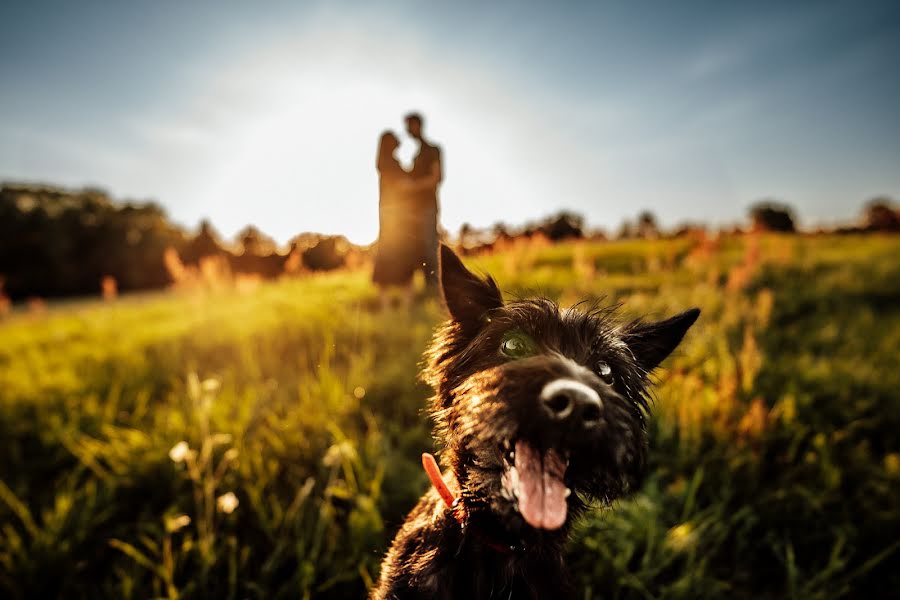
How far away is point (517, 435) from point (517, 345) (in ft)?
1.47

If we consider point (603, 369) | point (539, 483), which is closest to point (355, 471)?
point (539, 483)

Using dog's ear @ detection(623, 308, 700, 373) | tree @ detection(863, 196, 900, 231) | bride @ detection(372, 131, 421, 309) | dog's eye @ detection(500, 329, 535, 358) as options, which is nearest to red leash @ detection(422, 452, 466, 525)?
dog's eye @ detection(500, 329, 535, 358)

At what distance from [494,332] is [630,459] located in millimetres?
684

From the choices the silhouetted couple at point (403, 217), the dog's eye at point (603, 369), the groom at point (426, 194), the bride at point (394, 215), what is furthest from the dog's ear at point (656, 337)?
the bride at point (394, 215)

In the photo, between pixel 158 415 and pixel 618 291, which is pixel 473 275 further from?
pixel 618 291

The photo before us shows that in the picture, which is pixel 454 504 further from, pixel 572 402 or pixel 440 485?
pixel 572 402

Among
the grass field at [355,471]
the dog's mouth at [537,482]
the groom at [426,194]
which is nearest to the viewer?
the dog's mouth at [537,482]

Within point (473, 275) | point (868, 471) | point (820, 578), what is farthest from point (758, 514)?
point (473, 275)

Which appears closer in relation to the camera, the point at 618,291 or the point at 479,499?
the point at 479,499

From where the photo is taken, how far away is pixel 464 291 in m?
1.81

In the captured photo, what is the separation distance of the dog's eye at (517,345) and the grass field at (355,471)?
506mm

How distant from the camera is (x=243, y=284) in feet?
27.5

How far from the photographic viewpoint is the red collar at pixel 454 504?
1.60 metres

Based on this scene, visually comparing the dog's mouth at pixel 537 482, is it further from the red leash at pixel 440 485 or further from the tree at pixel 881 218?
the tree at pixel 881 218
